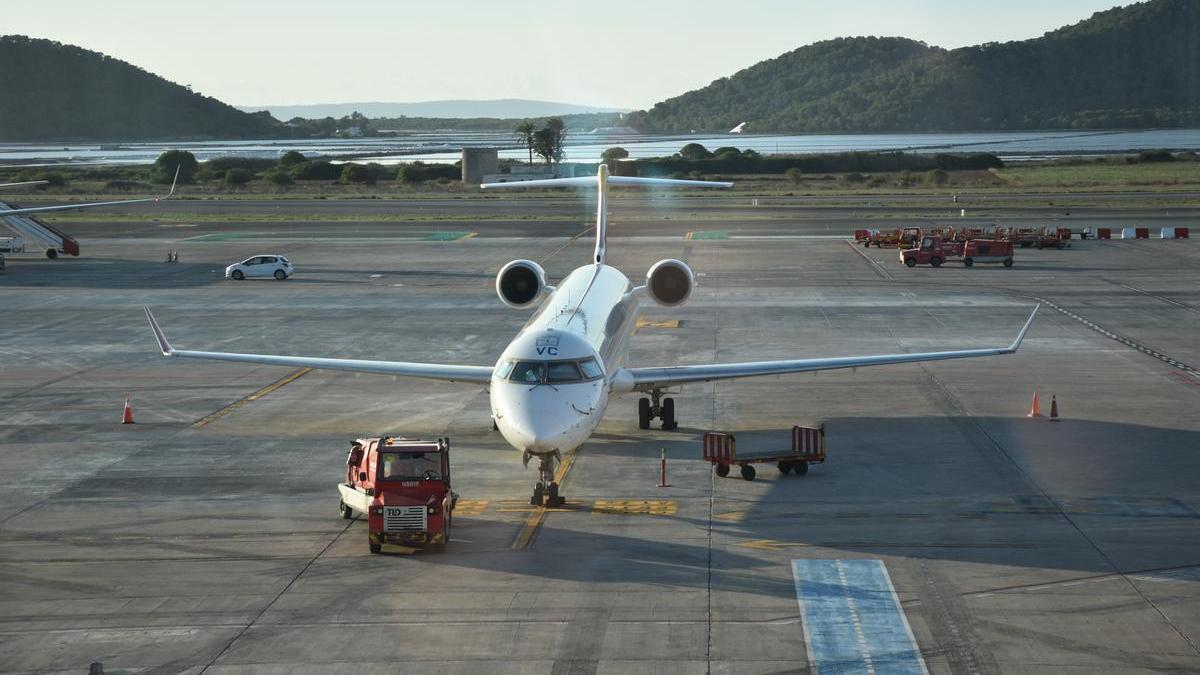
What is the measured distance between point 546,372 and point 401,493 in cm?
356

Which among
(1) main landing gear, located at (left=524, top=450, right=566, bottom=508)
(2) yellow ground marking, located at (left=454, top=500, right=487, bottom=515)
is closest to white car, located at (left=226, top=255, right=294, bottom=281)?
(2) yellow ground marking, located at (left=454, top=500, right=487, bottom=515)

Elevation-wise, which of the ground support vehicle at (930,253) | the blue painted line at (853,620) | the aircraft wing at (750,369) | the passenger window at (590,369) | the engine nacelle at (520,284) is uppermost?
the engine nacelle at (520,284)

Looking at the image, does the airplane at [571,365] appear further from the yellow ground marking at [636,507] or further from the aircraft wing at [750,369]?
the yellow ground marking at [636,507]

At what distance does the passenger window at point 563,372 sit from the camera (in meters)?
22.7

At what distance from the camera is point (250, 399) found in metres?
33.6

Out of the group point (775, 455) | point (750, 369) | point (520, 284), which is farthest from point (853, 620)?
point (520, 284)

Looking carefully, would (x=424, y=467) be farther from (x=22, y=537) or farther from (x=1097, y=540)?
(x=1097, y=540)

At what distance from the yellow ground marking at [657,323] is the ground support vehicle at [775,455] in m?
18.9

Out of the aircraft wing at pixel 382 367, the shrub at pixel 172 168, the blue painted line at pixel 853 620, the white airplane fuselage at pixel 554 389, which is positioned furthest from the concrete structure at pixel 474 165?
the blue painted line at pixel 853 620

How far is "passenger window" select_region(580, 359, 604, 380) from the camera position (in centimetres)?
2324

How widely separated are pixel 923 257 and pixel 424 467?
150 ft

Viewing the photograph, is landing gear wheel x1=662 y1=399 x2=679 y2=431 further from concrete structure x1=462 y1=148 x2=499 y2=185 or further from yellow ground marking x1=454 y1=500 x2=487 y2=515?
concrete structure x1=462 y1=148 x2=499 y2=185

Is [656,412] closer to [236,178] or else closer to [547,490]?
[547,490]

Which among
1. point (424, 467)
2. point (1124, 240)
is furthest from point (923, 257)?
point (424, 467)
